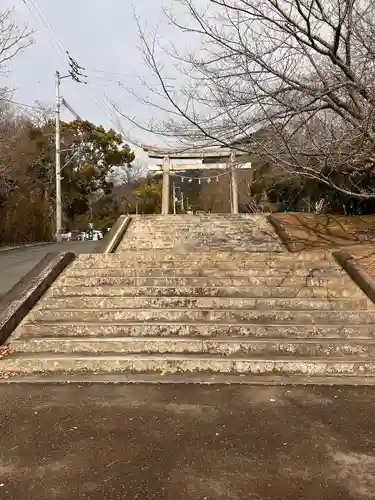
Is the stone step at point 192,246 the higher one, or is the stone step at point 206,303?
the stone step at point 192,246

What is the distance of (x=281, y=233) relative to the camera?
1263 centimetres

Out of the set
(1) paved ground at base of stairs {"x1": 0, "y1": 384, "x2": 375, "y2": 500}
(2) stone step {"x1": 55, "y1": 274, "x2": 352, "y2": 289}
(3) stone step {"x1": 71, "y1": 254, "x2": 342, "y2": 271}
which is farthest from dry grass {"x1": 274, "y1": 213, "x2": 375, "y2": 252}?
(1) paved ground at base of stairs {"x1": 0, "y1": 384, "x2": 375, "y2": 500}

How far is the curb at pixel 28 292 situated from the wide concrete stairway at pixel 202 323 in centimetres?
12

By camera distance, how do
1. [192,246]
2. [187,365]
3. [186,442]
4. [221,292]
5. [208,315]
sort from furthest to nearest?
[192,246], [221,292], [208,315], [187,365], [186,442]

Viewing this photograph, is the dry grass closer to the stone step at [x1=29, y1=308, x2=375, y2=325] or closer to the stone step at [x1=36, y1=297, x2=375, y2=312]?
the stone step at [x1=36, y1=297, x2=375, y2=312]

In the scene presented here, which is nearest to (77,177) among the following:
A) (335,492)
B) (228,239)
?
(228,239)

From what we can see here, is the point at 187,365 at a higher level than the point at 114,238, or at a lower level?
lower

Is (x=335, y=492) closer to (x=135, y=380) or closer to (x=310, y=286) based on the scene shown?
(x=135, y=380)

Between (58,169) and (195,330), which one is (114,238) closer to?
(195,330)

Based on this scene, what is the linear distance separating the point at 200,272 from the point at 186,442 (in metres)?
4.30

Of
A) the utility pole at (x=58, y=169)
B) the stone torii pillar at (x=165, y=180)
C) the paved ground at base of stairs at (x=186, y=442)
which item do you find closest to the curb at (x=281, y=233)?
the paved ground at base of stairs at (x=186, y=442)

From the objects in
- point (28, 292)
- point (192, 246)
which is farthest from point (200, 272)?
point (192, 246)

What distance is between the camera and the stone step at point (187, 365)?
475 cm

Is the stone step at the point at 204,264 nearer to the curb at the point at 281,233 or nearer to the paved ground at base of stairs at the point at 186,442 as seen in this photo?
the curb at the point at 281,233
